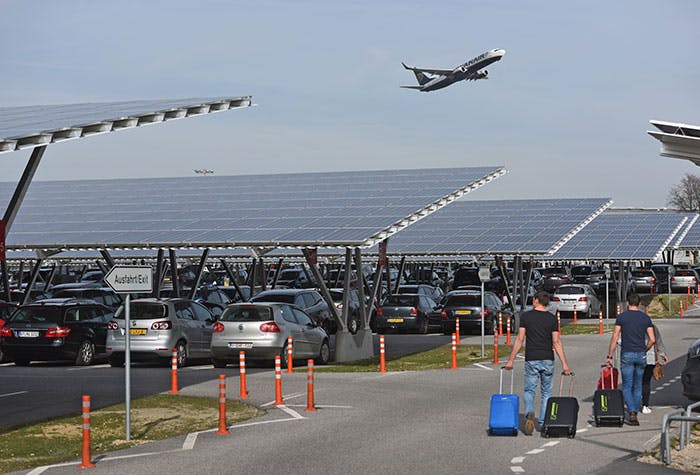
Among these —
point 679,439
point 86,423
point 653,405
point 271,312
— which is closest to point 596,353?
point 271,312

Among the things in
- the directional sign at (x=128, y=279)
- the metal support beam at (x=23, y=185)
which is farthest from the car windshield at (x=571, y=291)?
the directional sign at (x=128, y=279)

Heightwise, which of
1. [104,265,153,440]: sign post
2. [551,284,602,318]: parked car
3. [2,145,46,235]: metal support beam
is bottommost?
[551,284,602,318]: parked car

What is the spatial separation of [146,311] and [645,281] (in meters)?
42.9

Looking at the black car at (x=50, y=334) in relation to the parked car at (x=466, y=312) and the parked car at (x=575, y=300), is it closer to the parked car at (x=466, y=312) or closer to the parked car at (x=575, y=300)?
the parked car at (x=466, y=312)

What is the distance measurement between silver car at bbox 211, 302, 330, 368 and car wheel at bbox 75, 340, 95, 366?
3546mm

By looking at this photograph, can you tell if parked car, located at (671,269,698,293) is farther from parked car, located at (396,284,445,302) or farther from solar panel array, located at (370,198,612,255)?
parked car, located at (396,284,445,302)

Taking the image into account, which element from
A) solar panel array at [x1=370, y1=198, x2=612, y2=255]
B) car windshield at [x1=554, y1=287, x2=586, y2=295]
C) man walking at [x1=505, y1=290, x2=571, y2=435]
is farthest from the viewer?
car windshield at [x1=554, y1=287, x2=586, y2=295]

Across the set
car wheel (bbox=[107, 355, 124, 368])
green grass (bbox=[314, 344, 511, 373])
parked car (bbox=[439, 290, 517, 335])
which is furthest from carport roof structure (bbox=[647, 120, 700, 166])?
parked car (bbox=[439, 290, 517, 335])

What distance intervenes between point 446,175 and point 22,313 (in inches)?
580

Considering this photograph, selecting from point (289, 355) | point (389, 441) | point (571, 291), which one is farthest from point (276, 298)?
point (571, 291)

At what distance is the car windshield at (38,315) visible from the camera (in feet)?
92.0

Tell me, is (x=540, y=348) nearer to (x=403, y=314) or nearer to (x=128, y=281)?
(x=128, y=281)

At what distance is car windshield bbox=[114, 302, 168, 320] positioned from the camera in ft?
87.8

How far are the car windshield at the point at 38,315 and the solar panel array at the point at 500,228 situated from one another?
18.2 meters
